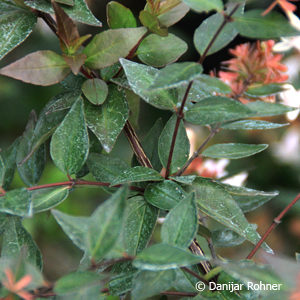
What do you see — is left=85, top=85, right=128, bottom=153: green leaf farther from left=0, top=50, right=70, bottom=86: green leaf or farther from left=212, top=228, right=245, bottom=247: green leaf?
left=212, top=228, right=245, bottom=247: green leaf

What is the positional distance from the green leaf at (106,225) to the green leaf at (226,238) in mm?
297

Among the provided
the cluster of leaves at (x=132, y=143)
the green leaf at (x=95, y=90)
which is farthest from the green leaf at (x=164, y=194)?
the green leaf at (x=95, y=90)

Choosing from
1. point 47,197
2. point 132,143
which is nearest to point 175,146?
point 132,143

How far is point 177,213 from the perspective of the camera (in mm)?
408

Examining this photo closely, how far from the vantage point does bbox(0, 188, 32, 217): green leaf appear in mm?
405

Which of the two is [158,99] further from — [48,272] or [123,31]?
[48,272]

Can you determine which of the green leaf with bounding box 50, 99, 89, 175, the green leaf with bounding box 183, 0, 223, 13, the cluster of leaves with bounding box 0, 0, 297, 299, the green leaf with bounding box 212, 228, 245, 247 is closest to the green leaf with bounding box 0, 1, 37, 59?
the cluster of leaves with bounding box 0, 0, 297, 299

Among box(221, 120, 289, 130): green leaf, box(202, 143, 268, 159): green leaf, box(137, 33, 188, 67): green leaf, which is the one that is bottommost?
box(202, 143, 268, 159): green leaf

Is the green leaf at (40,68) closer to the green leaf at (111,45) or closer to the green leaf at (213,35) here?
the green leaf at (111,45)

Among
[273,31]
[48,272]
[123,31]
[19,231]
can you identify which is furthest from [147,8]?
[48,272]

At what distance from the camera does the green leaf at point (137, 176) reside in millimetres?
472

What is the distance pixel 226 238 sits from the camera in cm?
61

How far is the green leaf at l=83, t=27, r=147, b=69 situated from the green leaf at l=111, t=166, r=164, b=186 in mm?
119

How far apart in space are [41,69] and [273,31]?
0.23 meters
